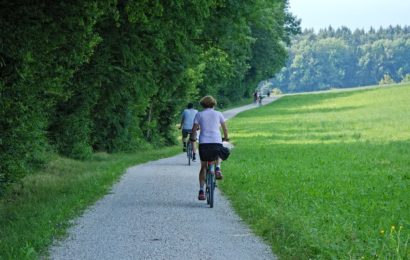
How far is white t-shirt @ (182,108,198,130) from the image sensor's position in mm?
23891

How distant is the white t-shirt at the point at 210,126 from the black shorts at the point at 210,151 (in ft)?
0.25

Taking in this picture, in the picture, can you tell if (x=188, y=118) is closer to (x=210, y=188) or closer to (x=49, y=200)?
(x=49, y=200)

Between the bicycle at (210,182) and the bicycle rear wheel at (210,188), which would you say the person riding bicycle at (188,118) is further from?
the bicycle rear wheel at (210,188)

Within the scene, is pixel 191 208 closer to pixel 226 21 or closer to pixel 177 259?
pixel 177 259

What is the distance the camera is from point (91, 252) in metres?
9.59

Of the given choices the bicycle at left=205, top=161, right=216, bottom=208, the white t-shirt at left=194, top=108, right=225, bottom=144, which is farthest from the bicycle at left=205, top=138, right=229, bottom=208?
the white t-shirt at left=194, top=108, right=225, bottom=144

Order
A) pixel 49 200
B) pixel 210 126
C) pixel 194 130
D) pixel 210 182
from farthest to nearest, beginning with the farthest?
pixel 49 200
pixel 194 130
pixel 210 126
pixel 210 182

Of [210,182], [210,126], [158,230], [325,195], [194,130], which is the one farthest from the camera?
[325,195]

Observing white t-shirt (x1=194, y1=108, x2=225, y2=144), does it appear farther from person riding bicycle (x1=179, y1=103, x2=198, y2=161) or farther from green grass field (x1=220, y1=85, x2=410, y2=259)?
person riding bicycle (x1=179, y1=103, x2=198, y2=161)

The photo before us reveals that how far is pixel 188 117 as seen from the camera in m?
24.1

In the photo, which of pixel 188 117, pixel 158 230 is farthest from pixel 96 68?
pixel 158 230

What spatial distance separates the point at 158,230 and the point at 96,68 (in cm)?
1283

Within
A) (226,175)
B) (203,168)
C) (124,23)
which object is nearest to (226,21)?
(124,23)

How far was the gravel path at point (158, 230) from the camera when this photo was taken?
9.54m
